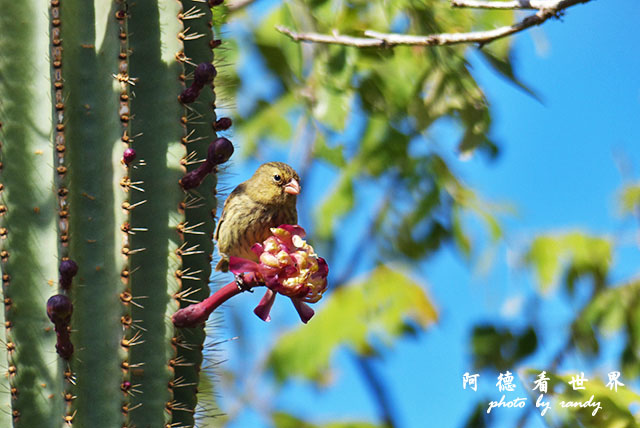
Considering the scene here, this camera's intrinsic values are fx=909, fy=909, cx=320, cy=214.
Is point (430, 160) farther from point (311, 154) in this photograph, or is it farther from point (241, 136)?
point (241, 136)

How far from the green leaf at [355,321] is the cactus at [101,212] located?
15.4 ft

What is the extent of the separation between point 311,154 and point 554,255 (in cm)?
197

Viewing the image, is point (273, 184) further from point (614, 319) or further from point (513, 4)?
point (614, 319)

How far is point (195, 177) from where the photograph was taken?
2.40 meters

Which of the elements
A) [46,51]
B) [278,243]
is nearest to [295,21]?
[46,51]

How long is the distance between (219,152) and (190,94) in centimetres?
22

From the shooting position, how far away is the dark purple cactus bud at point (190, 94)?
2.45 metres

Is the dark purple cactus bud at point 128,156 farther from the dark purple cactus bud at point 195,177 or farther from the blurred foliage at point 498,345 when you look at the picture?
the blurred foliage at point 498,345

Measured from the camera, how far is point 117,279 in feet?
7.71

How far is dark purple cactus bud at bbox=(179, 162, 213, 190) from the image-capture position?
238 cm

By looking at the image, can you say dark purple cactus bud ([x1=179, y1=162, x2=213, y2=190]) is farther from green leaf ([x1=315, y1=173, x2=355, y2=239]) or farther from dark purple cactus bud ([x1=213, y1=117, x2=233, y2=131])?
green leaf ([x1=315, y1=173, x2=355, y2=239])

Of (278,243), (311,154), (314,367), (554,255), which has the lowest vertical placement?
(314,367)

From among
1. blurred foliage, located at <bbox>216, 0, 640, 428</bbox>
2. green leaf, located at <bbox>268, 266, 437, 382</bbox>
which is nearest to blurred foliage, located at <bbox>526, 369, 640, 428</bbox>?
blurred foliage, located at <bbox>216, 0, 640, 428</bbox>

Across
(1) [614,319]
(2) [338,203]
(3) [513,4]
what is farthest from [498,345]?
(3) [513,4]
